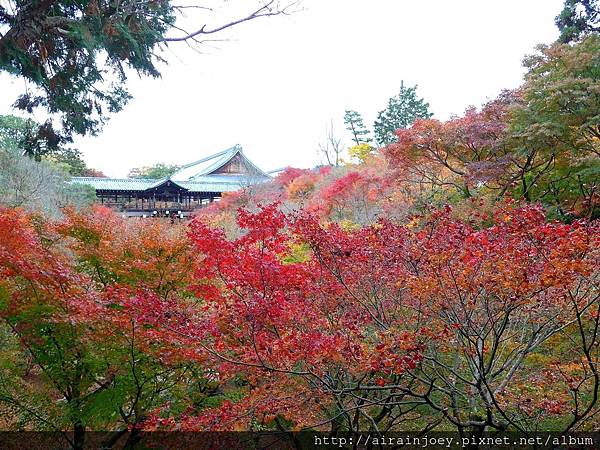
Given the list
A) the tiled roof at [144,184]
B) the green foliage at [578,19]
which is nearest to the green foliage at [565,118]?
the green foliage at [578,19]

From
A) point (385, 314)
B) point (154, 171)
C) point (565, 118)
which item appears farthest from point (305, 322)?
point (154, 171)

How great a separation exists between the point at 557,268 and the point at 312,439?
343 cm

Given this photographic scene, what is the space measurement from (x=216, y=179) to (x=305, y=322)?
30427mm

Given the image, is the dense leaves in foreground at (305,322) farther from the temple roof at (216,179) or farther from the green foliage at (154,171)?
the green foliage at (154,171)

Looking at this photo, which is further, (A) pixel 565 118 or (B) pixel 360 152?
(B) pixel 360 152

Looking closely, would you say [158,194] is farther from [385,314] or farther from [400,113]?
[385,314]

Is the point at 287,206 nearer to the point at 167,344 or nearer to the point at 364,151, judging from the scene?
the point at 364,151

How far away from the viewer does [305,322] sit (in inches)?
164

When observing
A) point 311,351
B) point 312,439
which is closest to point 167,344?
point 311,351

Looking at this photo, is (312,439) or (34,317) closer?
(34,317)

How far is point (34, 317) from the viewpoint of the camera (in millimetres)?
4684

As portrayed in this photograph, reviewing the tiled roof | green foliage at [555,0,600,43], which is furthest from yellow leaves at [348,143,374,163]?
green foliage at [555,0,600,43]

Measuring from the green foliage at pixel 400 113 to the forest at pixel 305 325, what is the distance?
29919mm

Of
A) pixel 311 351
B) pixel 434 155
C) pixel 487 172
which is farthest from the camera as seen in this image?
pixel 434 155
